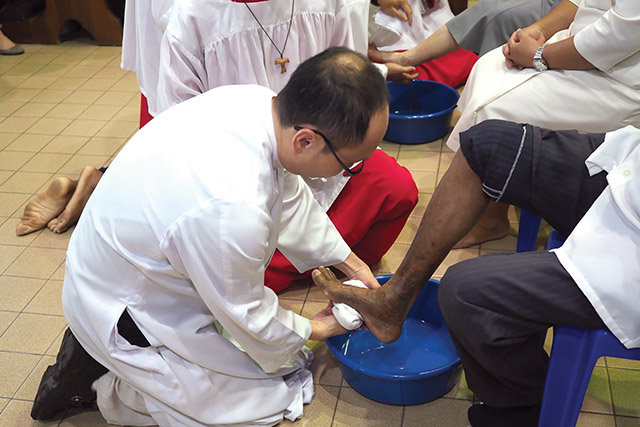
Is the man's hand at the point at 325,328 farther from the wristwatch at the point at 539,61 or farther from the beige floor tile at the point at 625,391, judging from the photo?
the wristwatch at the point at 539,61

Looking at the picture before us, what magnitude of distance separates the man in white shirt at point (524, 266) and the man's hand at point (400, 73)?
4.65 ft

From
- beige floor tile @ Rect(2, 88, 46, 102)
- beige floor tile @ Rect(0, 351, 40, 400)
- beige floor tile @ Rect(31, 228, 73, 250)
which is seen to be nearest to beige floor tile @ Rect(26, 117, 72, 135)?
beige floor tile @ Rect(2, 88, 46, 102)

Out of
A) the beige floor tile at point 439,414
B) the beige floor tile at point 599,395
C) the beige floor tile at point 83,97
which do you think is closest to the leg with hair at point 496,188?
the beige floor tile at point 439,414

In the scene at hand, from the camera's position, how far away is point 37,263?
2414mm

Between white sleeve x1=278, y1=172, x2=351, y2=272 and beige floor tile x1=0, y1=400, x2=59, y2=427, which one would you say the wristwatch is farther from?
beige floor tile x1=0, y1=400, x2=59, y2=427

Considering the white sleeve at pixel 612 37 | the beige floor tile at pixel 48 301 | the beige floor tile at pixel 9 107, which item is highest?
the white sleeve at pixel 612 37

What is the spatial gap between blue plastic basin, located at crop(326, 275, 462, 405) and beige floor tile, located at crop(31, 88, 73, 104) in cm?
239

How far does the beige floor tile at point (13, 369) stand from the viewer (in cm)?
191

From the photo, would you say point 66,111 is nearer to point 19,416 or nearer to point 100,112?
point 100,112

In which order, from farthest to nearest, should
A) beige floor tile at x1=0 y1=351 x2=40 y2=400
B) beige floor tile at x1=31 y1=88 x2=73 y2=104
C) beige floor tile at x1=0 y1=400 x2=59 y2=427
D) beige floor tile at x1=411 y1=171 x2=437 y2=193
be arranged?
beige floor tile at x1=31 y1=88 x2=73 y2=104 → beige floor tile at x1=411 y1=171 x2=437 y2=193 → beige floor tile at x1=0 y1=351 x2=40 y2=400 → beige floor tile at x1=0 y1=400 x2=59 y2=427

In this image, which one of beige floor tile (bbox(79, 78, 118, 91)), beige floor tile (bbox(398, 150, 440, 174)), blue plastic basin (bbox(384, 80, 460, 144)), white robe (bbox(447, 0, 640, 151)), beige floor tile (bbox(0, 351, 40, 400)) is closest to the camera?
beige floor tile (bbox(0, 351, 40, 400))

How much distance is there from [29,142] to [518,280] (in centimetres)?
257

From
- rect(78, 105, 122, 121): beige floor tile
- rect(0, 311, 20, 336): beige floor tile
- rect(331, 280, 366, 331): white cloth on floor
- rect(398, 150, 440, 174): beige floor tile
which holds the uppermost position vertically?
rect(331, 280, 366, 331): white cloth on floor

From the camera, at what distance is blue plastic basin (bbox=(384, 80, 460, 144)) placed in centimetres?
294
